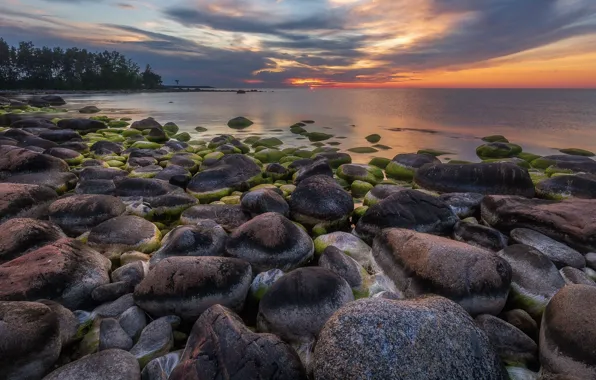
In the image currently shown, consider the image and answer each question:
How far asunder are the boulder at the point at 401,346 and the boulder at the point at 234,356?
36 centimetres

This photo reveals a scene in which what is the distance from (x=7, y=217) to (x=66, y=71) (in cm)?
9958

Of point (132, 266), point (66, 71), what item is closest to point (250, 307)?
point (132, 266)

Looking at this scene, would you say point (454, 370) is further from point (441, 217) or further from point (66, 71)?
point (66, 71)

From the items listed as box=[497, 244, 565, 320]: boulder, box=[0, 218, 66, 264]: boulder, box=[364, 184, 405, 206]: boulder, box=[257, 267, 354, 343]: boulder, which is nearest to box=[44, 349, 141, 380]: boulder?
box=[257, 267, 354, 343]: boulder

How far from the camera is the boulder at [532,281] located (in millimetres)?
4387

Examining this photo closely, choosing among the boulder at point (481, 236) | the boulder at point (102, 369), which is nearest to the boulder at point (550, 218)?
the boulder at point (481, 236)

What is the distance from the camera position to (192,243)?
544 centimetres

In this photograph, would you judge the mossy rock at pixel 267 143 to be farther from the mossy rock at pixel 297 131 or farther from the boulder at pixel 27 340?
the boulder at pixel 27 340

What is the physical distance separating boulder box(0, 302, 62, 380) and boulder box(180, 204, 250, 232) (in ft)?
11.3

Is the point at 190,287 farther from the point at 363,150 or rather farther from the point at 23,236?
the point at 363,150

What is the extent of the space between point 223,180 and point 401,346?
279 inches

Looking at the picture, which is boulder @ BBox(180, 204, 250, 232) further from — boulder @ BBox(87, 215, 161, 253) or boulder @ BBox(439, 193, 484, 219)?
boulder @ BBox(439, 193, 484, 219)

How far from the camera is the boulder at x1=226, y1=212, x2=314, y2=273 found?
526 cm

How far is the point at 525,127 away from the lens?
29938 mm
